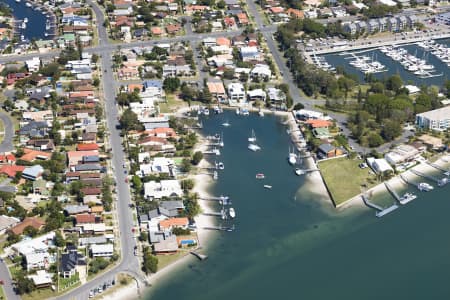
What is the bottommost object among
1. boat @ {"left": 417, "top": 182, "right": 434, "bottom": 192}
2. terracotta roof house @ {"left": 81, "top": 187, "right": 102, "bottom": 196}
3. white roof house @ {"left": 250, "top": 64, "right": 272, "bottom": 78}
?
boat @ {"left": 417, "top": 182, "right": 434, "bottom": 192}

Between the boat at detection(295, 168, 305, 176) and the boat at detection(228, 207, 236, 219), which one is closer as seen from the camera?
the boat at detection(228, 207, 236, 219)

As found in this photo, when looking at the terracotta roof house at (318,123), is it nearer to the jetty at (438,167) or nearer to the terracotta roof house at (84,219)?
the jetty at (438,167)

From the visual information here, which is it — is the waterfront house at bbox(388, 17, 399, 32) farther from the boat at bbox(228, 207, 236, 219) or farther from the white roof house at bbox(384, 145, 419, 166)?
the boat at bbox(228, 207, 236, 219)

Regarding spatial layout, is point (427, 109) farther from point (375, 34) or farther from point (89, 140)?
point (89, 140)

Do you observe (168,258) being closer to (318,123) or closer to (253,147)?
(253,147)

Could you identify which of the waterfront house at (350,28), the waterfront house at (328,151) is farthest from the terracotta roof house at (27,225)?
the waterfront house at (350,28)

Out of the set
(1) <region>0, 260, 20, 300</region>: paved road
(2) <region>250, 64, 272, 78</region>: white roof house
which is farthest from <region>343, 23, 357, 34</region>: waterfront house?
(1) <region>0, 260, 20, 300</region>: paved road
